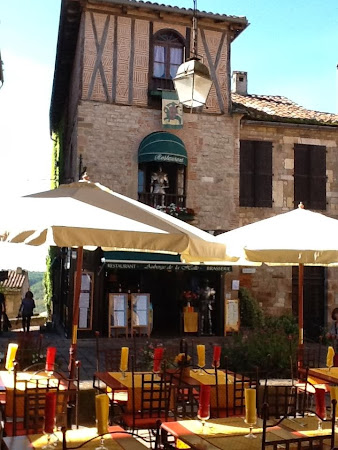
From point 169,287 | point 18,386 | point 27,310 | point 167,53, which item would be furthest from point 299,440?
point 169,287

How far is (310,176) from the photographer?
1831 cm

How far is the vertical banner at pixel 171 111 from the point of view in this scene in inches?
667

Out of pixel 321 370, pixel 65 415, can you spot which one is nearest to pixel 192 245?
pixel 65 415

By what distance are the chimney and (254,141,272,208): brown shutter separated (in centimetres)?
489

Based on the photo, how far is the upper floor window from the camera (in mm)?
17450

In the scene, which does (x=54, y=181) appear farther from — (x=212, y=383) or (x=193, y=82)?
(x=212, y=383)

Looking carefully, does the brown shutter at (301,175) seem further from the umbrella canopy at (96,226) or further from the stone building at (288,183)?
the umbrella canopy at (96,226)

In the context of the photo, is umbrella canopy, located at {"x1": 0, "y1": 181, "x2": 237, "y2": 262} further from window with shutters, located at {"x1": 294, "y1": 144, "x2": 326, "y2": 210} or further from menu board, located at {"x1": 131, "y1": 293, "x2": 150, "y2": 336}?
window with shutters, located at {"x1": 294, "y1": 144, "x2": 326, "y2": 210}

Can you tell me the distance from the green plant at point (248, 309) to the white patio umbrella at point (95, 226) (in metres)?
12.2

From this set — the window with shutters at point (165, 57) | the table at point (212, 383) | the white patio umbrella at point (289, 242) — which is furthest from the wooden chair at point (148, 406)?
the window with shutters at point (165, 57)

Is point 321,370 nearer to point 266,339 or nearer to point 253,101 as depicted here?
point 266,339

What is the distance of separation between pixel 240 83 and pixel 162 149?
7.56 metres

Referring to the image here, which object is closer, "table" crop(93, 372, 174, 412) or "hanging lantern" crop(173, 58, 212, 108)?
"table" crop(93, 372, 174, 412)

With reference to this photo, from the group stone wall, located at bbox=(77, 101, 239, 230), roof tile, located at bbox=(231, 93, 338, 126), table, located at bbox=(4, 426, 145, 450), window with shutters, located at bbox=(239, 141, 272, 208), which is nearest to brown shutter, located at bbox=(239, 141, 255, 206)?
window with shutters, located at bbox=(239, 141, 272, 208)
